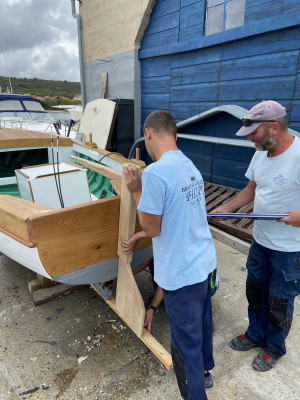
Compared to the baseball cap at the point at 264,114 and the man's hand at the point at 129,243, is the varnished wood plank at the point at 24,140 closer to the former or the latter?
the man's hand at the point at 129,243

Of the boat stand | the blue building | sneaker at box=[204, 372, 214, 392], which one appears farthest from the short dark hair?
the blue building

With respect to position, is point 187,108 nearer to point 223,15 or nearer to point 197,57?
point 197,57

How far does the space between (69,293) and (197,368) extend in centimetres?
162

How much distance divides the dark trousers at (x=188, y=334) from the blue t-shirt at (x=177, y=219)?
0.08 m

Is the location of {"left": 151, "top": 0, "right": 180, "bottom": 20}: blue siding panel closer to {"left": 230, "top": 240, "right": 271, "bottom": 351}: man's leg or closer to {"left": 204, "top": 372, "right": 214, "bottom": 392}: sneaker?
{"left": 230, "top": 240, "right": 271, "bottom": 351}: man's leg

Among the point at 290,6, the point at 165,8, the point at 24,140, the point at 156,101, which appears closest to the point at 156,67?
the point at 156,101

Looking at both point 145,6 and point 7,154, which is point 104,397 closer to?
point 7,154

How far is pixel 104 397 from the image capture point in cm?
180

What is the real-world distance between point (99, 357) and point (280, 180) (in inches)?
69.4

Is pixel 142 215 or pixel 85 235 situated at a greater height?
pixel 142 215

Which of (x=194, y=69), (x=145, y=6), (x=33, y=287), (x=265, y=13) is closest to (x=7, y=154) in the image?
(x=33, y=287)

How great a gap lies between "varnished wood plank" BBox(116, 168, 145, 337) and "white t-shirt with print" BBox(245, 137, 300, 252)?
860mm

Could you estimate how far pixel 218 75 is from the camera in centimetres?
500

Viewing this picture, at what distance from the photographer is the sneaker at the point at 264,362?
2008 millimetres
